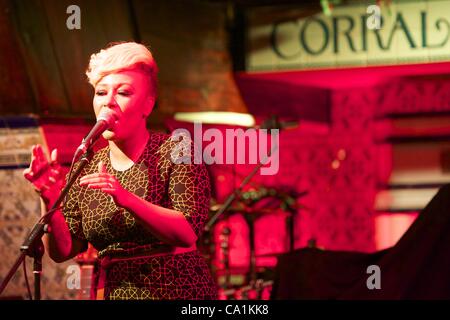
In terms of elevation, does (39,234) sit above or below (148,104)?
below

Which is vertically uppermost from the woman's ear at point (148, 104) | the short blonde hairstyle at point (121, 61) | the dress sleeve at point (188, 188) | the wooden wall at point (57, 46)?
the wooden wall at point (57, 46)

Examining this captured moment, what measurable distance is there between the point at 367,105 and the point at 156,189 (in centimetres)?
591

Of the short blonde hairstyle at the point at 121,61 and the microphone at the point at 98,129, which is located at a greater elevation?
the short blonde hairstyle at the point at 121,61

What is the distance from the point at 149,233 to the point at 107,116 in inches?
14.2

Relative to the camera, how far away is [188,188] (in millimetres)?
2510

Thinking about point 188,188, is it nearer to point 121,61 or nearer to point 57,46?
point 121,61

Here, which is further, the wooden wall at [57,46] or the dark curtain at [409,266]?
the wooden wall at [57,46]

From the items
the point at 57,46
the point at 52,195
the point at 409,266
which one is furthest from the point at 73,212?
the point at 57,46

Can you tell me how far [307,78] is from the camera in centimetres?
739

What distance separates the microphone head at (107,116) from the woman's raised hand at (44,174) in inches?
6.6

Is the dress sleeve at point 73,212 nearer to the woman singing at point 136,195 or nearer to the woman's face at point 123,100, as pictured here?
the woman singing at point 136,195

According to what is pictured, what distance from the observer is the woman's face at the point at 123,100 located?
2.57 metres

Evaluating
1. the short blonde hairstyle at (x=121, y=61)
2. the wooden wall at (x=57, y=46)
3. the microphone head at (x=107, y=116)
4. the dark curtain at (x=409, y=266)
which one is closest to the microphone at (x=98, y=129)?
the microphone head at (x=107, y=116)

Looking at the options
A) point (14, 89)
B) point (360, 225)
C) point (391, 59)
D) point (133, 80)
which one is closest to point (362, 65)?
point (391, 59)
